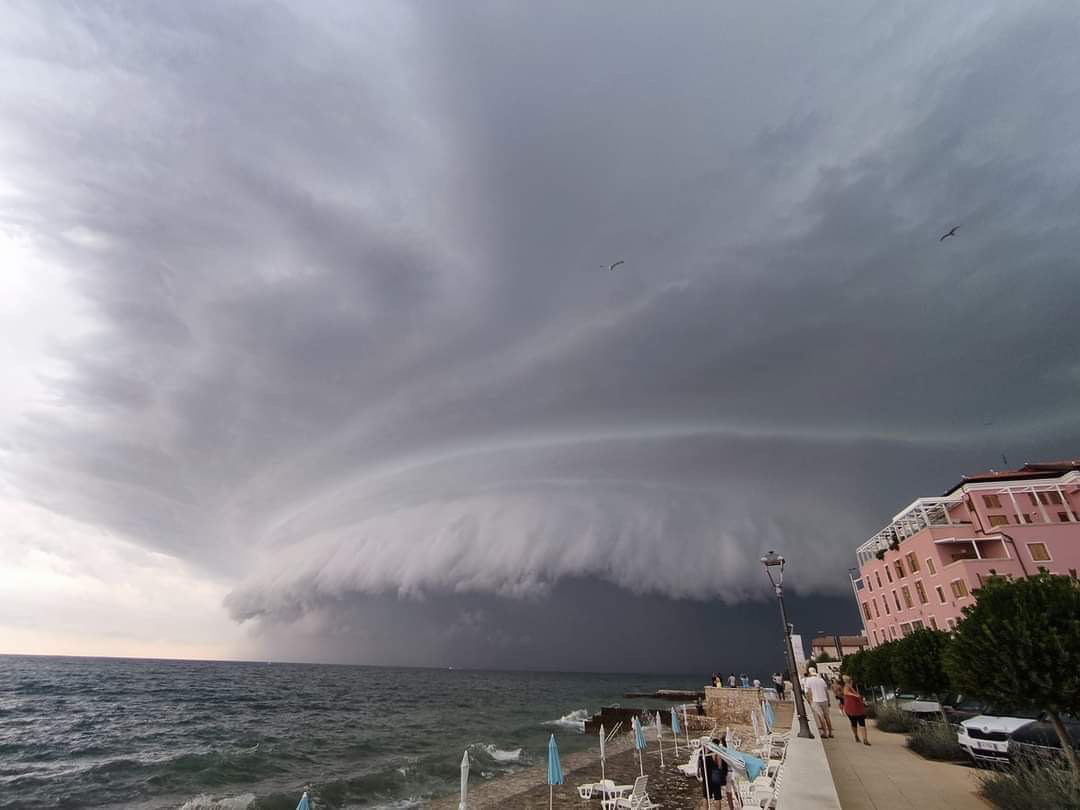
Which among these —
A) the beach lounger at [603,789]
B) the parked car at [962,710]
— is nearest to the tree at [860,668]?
the parked car at [962,710]

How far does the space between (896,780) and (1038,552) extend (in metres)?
43.3

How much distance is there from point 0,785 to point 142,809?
31.6ft

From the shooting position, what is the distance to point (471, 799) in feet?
68.1

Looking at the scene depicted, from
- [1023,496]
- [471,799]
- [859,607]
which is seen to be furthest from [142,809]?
[859,607]

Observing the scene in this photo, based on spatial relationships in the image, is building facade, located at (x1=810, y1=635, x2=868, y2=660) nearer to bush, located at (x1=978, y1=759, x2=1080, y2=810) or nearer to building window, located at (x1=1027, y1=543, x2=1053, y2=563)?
building window, located at (x1=1027, y1=543, x2=1053, y2=563)

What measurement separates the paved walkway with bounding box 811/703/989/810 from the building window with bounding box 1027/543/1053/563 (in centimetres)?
3695

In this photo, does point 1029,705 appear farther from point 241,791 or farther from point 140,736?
point 140,736

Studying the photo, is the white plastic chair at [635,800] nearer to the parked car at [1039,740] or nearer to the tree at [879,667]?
the parked car at [1039,740]

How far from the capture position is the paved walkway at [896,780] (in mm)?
9250

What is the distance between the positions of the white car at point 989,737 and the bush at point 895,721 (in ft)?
21.4

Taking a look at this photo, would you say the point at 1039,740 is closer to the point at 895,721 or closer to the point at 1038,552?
the point at 895,721

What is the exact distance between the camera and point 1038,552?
132 ft

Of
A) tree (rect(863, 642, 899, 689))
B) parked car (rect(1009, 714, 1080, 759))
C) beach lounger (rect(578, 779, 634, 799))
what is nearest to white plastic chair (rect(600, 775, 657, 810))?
beach lounger (rect(578, 779, 634, 799))

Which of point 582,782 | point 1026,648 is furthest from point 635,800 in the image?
point 1026,648
